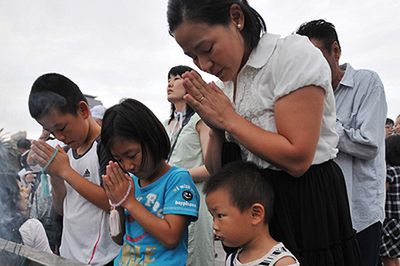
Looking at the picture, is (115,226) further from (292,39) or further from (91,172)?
(292,39)

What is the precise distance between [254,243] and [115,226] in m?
0.59

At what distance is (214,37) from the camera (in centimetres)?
131

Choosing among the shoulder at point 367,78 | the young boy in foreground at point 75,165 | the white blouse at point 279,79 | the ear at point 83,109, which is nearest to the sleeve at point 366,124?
the shoulder at point 367,78

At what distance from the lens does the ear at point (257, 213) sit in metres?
1.39

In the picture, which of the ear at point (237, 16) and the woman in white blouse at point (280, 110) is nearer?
the woman in white blouse at point (280, 110)

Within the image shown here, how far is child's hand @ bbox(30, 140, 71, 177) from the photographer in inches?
74.4

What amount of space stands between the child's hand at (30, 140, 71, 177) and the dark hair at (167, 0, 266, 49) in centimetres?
83

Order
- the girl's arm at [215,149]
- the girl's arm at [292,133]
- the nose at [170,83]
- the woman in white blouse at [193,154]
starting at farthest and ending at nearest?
1. the nose at [170,83]
2. the woman in white blouse at [193,154]
3. the girl's arm at [215,149]
4. the girl's arm at [292,133]

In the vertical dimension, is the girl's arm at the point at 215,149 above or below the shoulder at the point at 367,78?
below

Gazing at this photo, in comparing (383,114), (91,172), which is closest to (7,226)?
(91,172)

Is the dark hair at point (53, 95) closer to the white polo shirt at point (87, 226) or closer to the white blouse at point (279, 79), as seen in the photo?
the white polo shirt at point (87, 226)

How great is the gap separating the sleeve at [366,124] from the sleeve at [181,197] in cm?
75

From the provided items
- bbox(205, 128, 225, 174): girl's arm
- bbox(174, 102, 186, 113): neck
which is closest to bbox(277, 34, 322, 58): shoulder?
bbox(205, 128, 225, 174): girl's arm

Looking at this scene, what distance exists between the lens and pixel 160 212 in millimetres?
1685
